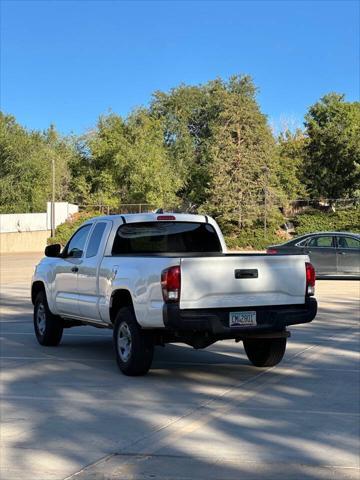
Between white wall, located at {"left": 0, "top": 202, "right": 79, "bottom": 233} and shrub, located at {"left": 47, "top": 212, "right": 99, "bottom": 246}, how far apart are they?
605 millimetres

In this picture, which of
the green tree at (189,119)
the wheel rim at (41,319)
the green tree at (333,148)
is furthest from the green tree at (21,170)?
the wheel rim at (41,319)

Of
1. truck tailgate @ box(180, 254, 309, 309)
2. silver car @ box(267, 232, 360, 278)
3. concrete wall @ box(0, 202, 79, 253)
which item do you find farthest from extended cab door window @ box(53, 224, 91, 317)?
concrete wall @ box(0, 202, 79, 253)

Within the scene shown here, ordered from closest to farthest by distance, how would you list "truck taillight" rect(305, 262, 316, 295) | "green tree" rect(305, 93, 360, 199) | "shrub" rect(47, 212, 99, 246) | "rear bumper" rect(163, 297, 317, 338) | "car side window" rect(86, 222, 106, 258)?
"rear bumper" rect(163, 297, 317, 338)
"truck taillight" rect(305, 262, 316, 295)
"car side window" rect(86, 222, 106, 258)
"shrub" rect(47, 212, 99, 246)
"green tree" rect(305, 93, 360, 199)

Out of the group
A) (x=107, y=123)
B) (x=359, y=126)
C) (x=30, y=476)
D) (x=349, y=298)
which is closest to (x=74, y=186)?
(x=107, y=123)

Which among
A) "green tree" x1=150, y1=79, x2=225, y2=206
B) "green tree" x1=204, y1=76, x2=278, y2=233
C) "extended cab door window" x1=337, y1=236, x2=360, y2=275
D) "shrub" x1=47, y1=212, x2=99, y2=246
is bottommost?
"extended cab door window" x1=337, y1=236, x2=360, y2=275

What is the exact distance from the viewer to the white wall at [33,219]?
5166 centimetres

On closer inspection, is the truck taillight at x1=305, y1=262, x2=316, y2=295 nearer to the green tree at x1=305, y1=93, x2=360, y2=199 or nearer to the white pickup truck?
the white pickup truck

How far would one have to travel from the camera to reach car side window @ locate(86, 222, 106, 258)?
9.35 m

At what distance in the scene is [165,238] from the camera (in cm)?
955

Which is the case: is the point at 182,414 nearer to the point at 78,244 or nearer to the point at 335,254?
the point at 78,244

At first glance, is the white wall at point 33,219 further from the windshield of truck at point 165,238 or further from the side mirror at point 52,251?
the windshield of truck at point 165,238

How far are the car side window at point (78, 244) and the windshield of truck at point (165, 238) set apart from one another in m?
0.85

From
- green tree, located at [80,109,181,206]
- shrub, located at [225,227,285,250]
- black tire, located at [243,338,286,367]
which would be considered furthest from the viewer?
green tree, located at [80,109,181,206]

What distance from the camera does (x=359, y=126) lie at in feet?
186
